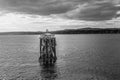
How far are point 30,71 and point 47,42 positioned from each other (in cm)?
1072

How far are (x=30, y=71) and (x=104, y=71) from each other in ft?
56.6

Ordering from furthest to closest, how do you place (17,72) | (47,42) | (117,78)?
(47,42), (17,72), (117,78)

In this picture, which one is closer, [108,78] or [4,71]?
[108,78]

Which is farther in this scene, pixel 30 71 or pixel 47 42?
pixel 47 42

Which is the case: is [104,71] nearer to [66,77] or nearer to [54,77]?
[66,77]

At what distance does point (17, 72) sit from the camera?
3422 centimetres

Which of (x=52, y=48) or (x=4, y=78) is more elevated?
(x=52, y=48)

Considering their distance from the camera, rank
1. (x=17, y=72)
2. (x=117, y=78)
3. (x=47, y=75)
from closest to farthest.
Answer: (x=117, y=78) < (x=47, y=75) < (x=17, y=72)

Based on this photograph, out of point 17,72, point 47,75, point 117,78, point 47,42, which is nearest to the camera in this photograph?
point 117,78

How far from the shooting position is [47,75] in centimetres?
3212

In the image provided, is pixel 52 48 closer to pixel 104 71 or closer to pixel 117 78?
pixel 104 71

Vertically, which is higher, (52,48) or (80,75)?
(52,48)

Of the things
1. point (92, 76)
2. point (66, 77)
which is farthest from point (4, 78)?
point (92, 76)

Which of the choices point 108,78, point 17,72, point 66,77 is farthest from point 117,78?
point 17,72
